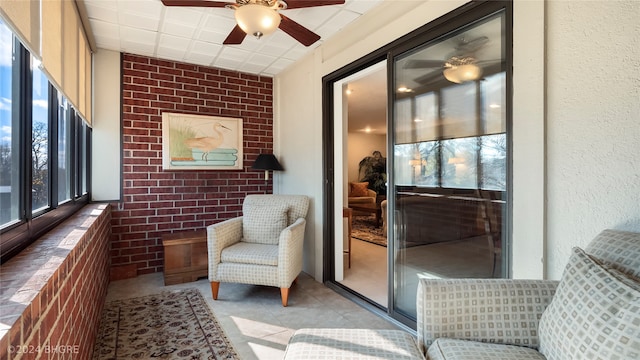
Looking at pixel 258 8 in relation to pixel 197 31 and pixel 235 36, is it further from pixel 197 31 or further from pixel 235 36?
pixel 197 31

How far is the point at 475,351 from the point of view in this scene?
1.11 meters

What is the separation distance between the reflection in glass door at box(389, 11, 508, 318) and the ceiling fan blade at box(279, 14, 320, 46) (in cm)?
69

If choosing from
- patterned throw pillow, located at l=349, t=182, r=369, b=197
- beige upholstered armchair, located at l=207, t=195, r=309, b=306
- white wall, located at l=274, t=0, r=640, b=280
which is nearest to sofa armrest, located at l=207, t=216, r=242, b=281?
beige upholstered armchair, located at l=207, t=195, r=309, b=306

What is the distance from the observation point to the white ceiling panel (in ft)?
8.34

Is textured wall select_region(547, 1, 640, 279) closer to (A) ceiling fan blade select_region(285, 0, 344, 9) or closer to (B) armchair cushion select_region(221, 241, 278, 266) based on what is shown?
(A) ceiling fan blade select_region(285, 0, 344, 9)

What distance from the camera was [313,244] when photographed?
3.51 metres

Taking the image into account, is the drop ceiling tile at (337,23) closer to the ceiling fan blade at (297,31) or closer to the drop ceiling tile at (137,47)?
the ceiling fan blade at (297,31)

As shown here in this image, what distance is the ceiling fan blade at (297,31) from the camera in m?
2.26

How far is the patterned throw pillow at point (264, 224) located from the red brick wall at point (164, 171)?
0.97m

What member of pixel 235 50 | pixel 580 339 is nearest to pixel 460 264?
pixel 580 339

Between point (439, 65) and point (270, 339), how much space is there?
86.3 inches

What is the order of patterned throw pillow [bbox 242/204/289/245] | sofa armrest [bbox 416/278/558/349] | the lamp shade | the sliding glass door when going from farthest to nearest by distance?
1. the lamp shade
2. patterned throw pillow [bbox 242/204/289/245]
3. the sliding glass door
4. sofa armrest [bbox 416/278/558/349]

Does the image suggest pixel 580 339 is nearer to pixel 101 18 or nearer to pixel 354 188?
pixel 101 18

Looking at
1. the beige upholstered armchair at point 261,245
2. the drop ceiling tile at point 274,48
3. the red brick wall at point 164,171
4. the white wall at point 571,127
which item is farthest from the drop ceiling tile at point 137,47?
the white wall at point 571,127
